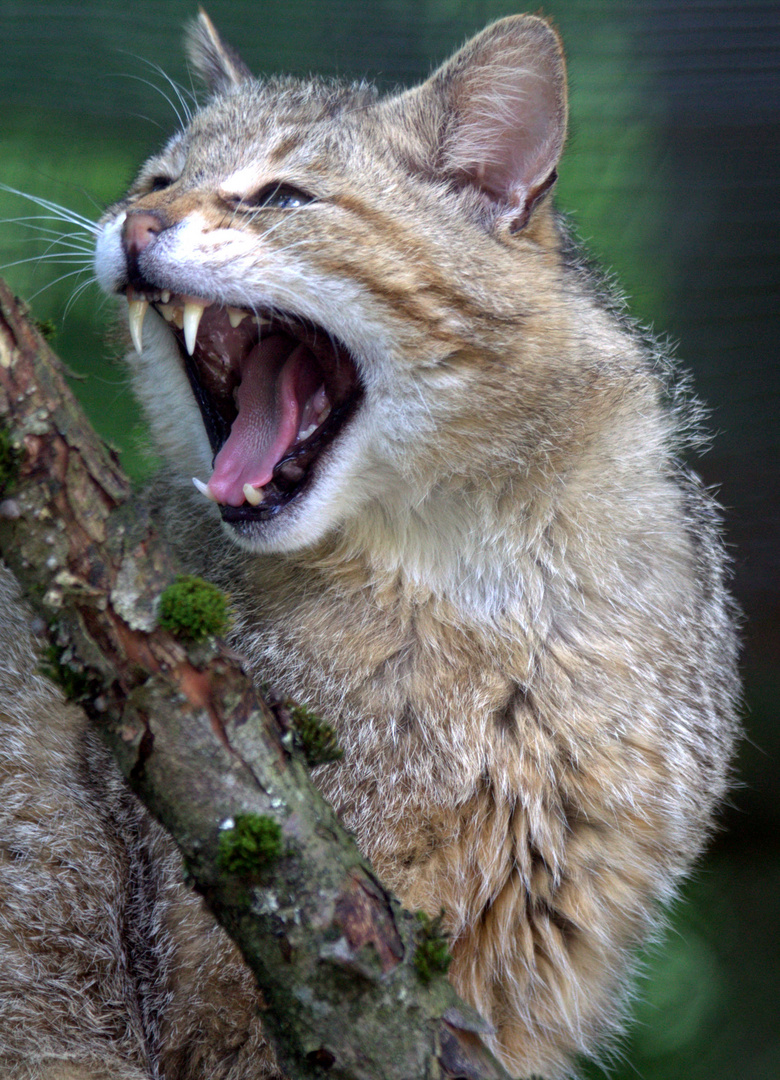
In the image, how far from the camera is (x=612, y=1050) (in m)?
2.65

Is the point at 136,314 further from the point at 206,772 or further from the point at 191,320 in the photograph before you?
the point at 206,772

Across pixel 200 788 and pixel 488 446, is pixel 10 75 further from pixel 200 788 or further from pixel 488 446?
pixel 200 788

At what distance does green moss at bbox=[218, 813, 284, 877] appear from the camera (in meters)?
1.23

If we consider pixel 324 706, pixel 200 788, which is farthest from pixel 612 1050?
pixel 200 788

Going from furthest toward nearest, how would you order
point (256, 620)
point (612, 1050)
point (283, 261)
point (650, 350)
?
1. point (612, 1050)
2. point (650, 350)
3. point (256, 620)
4. point (283, 261)

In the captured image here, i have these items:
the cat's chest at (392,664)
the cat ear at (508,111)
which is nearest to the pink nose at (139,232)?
the cat ear at (508,111)

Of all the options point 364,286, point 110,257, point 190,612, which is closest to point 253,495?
point 364,286

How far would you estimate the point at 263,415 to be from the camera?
2.11 m

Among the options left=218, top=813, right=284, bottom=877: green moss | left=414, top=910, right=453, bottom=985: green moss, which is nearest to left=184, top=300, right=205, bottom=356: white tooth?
left=218, top=813, right=284, bottom=877: green moss

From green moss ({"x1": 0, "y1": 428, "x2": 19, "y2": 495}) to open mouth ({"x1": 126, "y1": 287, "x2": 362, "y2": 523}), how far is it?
28.7 inches

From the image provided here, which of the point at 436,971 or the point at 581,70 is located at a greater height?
the point at 581,70

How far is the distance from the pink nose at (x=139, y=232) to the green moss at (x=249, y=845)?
1.19 metres

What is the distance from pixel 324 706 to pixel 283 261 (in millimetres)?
937

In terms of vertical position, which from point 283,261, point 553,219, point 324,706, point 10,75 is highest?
point 553,219
